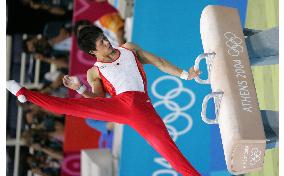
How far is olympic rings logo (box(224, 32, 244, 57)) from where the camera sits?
2.20 m

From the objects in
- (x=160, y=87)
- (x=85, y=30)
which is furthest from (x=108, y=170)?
(x=85, y=30)

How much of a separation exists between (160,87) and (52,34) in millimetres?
1201

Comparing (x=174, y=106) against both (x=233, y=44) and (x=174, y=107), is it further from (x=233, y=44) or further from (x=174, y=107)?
(x=233, y=44)

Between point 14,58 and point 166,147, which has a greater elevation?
point 14,58

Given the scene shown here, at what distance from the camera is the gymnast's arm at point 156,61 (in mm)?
2290

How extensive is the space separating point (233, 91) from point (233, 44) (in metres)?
0.27

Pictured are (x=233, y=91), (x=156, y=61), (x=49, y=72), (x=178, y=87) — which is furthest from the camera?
(x=49, y=72)

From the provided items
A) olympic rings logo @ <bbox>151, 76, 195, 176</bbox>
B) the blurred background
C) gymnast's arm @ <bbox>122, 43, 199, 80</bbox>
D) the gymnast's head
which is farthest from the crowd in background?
the gymnast's head

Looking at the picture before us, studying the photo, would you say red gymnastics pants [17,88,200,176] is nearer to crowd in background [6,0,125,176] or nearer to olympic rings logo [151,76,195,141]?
olympic rings logo [151,76,195,141]

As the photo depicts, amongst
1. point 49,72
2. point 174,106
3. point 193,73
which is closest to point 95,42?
point 193,73

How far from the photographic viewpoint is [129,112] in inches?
85.2

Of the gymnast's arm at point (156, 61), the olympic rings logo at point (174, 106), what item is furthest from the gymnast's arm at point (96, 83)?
the olympic rings logo at point (174, 106)

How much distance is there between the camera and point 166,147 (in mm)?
2105

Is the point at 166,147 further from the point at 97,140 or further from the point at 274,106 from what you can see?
the point at 97,140
